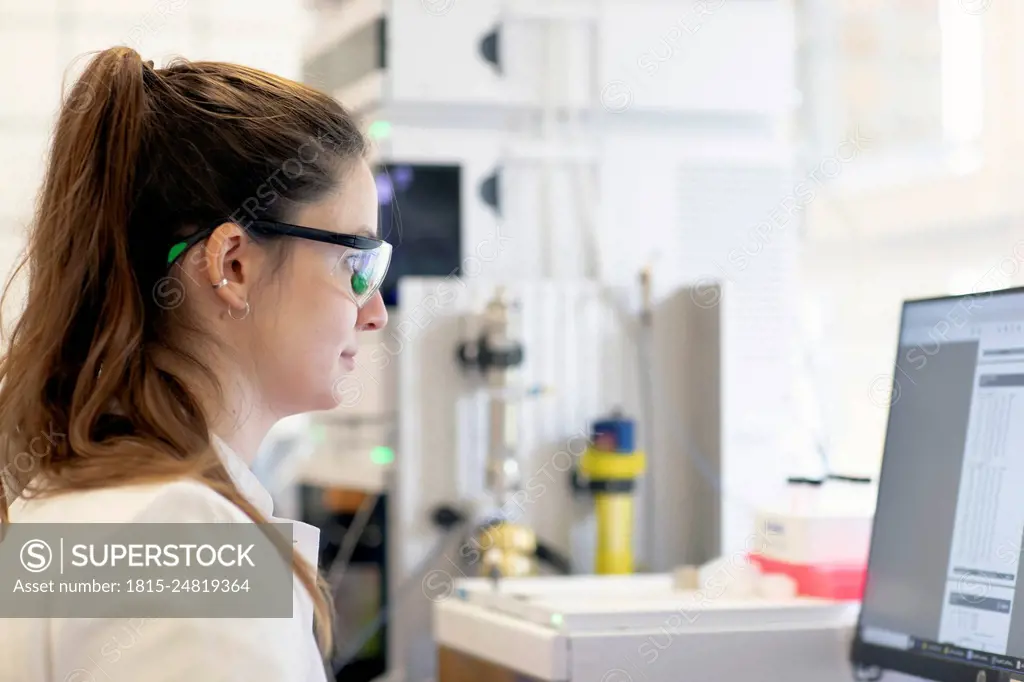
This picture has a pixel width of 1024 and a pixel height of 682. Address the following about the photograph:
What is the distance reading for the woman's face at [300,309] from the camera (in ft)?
3.17

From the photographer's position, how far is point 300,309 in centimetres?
99

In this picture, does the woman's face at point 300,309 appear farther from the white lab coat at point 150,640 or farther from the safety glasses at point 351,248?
the white lab coat at point 150,640

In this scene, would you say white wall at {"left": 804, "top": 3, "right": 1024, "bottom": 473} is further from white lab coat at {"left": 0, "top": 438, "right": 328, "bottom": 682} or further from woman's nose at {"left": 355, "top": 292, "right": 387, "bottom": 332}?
→ white lab coat at {"left": 0, "top": 438, "right": 328, "bottom": 682}

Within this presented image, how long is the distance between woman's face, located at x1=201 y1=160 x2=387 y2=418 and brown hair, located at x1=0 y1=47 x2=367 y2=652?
0.03 metres

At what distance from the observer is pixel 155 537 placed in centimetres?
82

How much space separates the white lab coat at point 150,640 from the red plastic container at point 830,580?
74 cm

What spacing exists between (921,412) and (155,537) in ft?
2.46

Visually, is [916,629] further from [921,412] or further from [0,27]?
[0,27]

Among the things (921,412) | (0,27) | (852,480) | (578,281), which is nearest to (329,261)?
(921,412)

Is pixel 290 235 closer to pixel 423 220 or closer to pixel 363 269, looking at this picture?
pixel 363 269

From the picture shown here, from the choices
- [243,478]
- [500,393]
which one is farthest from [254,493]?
[500,393]

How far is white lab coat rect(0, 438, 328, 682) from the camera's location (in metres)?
0.78

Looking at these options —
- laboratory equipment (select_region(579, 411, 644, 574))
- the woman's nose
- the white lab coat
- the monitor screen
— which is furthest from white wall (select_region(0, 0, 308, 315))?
the white lab coat

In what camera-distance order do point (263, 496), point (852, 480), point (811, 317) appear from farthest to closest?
1. point (811, 317)
2. point (852, 480)
3. point (263, 496)
